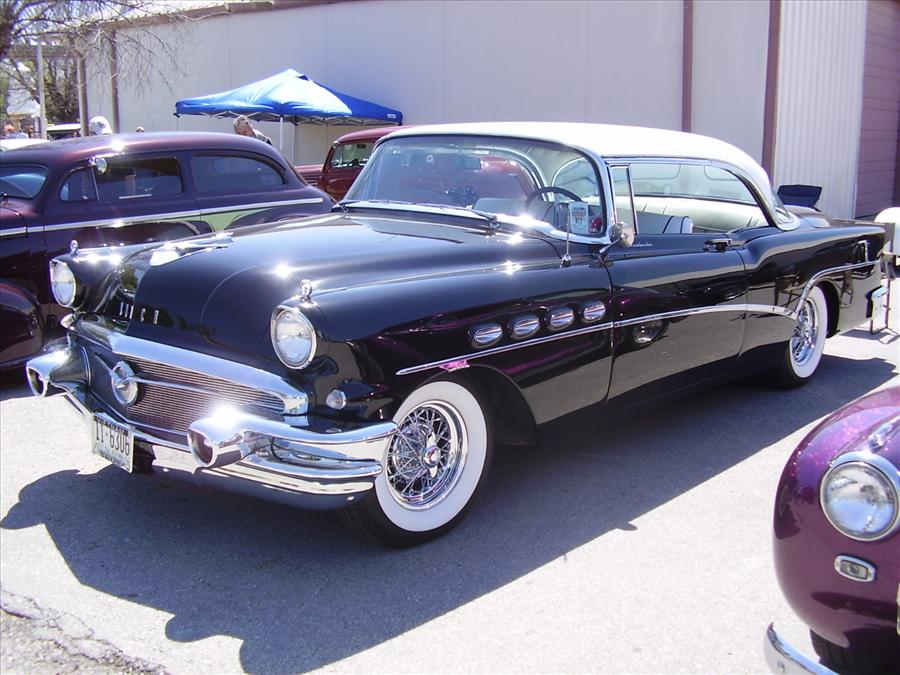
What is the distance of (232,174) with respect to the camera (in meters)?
7.13

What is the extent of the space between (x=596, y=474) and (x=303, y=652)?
193cm

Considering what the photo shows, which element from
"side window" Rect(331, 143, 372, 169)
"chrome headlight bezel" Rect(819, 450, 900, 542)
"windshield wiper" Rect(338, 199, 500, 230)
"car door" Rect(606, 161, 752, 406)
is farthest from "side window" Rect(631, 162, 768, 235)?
"side window" Rect(331, 143, 372, 169)

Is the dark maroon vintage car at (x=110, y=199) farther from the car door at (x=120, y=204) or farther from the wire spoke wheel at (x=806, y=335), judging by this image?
the wire spoke wheel at (x=806, y=335)

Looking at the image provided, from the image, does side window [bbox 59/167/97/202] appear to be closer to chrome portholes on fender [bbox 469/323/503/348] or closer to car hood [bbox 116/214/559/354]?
car hood [bbox 116/214/559/354]

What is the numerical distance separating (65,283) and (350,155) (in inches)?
A: 309

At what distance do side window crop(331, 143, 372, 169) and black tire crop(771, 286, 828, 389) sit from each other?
7016 mm

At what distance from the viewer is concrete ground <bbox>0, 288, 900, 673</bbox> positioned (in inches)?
111

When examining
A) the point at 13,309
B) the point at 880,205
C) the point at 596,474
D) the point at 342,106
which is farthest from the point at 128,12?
the point at 596,474

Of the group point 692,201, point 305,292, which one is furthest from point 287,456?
point 692,201

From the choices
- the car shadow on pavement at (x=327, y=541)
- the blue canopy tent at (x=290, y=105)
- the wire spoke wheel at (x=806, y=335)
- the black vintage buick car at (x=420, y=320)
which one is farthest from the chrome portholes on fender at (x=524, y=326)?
the blue canopy tent at (x=290, y=105)

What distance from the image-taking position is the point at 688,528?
3.67 meters

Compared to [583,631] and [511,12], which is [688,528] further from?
[511,12]

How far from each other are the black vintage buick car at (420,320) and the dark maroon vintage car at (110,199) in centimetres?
198

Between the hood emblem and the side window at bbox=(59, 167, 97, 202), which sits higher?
the side window at bbox=(59, 167, 97, 202)
